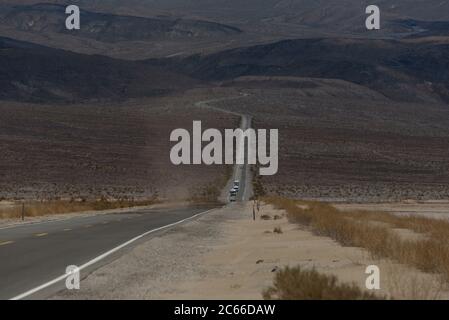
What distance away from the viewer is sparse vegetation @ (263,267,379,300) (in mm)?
10594

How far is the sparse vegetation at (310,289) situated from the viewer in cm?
1059

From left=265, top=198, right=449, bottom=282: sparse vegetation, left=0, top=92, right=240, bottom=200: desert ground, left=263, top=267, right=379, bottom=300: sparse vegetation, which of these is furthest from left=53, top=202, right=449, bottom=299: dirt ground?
left=0, top=92, right=240, bottom=200: desert ground

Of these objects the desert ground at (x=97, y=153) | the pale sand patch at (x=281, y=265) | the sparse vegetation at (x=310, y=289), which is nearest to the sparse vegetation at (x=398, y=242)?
the pale sand patch at (x=281, y=265)

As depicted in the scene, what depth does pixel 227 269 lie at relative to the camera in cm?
1631

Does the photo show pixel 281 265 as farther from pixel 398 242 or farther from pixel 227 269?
pixel 398 242

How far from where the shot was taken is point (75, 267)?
1666 centimetres

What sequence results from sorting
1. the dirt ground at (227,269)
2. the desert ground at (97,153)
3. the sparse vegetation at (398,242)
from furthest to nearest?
the desert ground at (97,153) < the sparse vegetation at (398,242) < the dirt ground at (227,269)

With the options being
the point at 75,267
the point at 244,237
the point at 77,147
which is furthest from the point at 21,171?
the point at 75,267

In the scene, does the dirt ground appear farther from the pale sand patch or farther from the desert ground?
the desert ground

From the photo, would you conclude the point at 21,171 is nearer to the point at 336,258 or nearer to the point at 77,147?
the point at 77,147

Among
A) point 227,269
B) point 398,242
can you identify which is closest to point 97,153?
point 398,242

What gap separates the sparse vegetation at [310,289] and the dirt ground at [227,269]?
22.4 inches

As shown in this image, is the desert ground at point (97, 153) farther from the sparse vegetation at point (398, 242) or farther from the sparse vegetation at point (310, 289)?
the sparse vegetation at point (310, 289)
